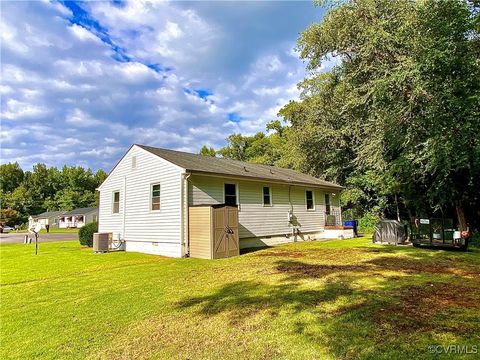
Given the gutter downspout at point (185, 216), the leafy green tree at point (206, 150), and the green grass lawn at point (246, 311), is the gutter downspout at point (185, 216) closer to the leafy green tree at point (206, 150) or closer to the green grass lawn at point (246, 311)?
the green grass lawn at point (246, 311)

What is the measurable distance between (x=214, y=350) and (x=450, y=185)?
14.4m

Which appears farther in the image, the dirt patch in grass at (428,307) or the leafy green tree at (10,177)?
the leafy green tree at (10,177)

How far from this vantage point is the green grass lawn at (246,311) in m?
3.51

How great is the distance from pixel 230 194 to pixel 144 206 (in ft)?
12.4

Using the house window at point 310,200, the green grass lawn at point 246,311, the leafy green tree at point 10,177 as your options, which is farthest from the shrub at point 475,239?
the leafy green tree at point 10,177

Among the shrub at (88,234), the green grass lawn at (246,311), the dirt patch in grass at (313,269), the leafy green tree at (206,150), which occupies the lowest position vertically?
the green grass lawn at (246,311)

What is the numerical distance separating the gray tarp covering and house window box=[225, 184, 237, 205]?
23.5ft

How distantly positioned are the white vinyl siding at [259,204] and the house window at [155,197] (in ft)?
5.97

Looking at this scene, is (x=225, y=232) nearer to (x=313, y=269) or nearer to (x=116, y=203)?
(x=313, y=269)

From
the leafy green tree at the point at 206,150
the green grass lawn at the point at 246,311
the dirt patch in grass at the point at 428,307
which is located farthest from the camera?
the leafy green tree at the point at 206,150

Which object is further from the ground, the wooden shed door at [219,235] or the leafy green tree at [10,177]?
the leafy green tree at [10,177]

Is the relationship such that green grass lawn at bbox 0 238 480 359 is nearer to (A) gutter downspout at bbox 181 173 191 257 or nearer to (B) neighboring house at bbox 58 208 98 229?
(A) gutter downspout at bbox 181 173 191 257

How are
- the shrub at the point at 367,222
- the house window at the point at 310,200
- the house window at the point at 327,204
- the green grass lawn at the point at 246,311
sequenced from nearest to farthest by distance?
the green grass lawn at the point at 246,311
the house window at the point at 310,200
the house window at the point at 327,204
the shrub at the point at 367,222

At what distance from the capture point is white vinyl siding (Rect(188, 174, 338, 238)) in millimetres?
12180
